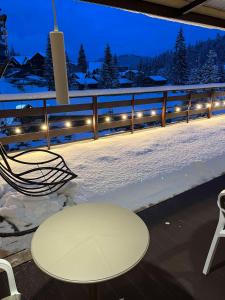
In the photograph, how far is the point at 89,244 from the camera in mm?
1224

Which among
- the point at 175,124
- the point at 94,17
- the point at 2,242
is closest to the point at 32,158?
the point at 2,242

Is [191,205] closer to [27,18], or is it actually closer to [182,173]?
[182,173]

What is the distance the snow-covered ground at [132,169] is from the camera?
101 inches

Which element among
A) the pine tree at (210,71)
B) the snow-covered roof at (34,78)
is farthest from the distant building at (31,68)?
→ the pine tree at (210,71)

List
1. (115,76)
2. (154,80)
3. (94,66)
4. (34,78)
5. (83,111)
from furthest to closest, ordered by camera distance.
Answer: (94,66), (154,80), (115,76), (34,78), (83,111)

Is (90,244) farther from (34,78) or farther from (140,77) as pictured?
(140,77)

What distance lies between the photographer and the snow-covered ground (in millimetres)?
2553

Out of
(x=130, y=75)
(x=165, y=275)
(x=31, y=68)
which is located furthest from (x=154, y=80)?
(x=165, y=275)

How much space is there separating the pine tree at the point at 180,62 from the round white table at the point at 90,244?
25604 mm

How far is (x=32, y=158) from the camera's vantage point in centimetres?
414

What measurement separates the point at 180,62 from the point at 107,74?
785 centimetres

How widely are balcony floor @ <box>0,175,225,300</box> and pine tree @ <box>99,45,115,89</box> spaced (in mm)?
24332

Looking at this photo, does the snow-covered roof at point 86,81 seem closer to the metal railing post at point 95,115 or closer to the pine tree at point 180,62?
the pine tree at point 180,62

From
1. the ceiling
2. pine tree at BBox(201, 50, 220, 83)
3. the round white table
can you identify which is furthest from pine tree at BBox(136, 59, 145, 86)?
the round white table
